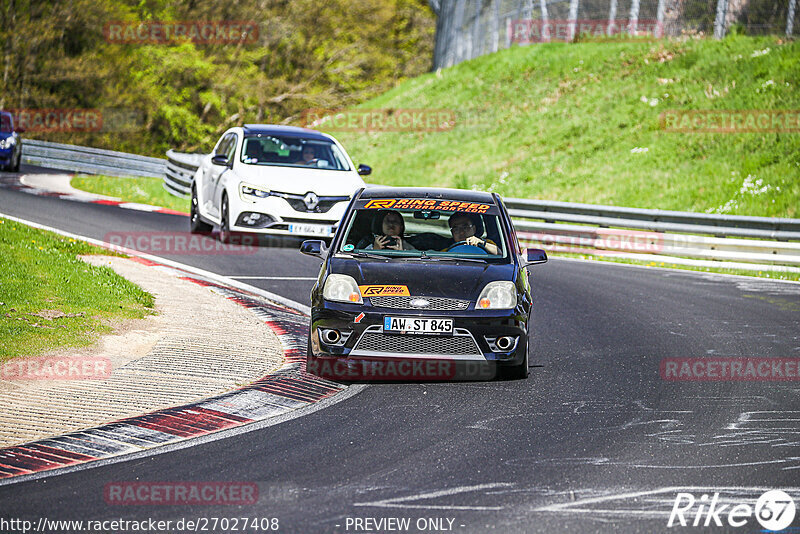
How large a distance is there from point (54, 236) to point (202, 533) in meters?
11.1

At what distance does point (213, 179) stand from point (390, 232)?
326 inches

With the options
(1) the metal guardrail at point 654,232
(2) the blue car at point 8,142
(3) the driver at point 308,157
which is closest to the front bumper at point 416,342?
(3) the driver at point 308,157

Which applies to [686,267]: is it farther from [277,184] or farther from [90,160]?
[90,160]

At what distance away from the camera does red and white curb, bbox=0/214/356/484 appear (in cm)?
602

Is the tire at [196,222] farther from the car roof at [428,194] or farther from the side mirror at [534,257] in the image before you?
the side mirror at [534,257]

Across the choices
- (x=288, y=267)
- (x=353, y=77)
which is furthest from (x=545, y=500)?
(x=353, y=77)

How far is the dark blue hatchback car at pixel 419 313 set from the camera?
7.97 meters

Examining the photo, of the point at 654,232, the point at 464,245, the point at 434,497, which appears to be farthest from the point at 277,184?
the point at 434,497

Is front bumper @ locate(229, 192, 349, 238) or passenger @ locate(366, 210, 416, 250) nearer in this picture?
passenger @ locate(366, 210, 416, 250)

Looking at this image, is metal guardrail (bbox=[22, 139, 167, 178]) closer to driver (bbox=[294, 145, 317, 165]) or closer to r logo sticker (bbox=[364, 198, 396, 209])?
driver (bbox=[294, 145, 317, 165])

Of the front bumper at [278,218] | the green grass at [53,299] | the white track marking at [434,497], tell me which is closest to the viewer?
the white track marking at [434,497]

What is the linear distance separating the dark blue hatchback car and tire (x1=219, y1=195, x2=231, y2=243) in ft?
24.0

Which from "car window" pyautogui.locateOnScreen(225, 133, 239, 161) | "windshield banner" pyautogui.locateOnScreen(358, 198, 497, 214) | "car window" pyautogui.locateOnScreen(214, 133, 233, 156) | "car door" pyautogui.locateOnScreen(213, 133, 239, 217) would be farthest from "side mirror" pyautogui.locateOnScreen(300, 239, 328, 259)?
"car window" pyautogui.locateOnScreen(214, 133, 233, 156)

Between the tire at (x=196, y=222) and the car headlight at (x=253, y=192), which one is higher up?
the car headlight at (x=253, y=192)
